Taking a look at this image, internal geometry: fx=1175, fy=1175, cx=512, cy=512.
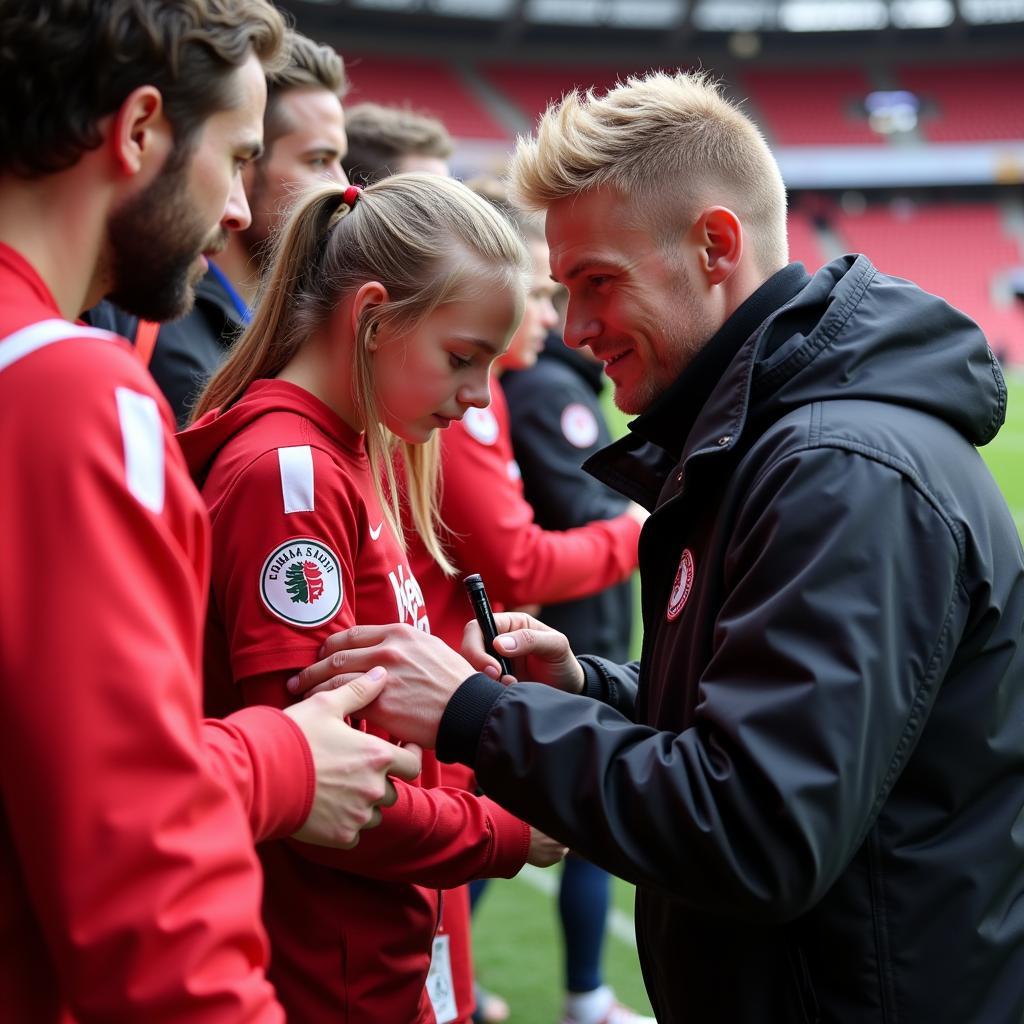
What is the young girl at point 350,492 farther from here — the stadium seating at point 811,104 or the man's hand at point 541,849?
the stadium seating at point 811,104

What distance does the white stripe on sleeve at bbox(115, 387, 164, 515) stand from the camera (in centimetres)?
116

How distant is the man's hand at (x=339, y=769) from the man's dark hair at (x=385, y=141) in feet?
9.09

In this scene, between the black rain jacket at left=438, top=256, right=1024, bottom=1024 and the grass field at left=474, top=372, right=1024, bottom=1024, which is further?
the grass field at left=474, top=372, right=1024, bottom=1024

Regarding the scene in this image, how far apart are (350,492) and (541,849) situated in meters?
0.73

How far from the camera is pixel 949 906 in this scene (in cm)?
162

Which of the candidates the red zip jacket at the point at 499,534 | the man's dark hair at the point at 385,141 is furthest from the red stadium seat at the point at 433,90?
the red zip jacket at the point at 499,534

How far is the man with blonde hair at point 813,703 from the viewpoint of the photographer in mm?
1502

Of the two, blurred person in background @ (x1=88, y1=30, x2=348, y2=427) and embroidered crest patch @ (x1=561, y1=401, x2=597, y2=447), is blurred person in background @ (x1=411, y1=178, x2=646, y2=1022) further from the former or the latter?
blurred person in background @ (x1=88, y1=30, x2=348, y2=427)

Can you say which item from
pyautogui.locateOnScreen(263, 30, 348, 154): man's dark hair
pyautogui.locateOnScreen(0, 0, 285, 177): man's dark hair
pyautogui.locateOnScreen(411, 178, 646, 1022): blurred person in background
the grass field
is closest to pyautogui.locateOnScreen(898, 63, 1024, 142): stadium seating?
the grass field

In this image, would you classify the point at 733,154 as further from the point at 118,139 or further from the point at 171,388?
the point at 171,388

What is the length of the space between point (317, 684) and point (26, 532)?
2.32ft

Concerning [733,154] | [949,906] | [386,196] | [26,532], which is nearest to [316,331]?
[386,196]

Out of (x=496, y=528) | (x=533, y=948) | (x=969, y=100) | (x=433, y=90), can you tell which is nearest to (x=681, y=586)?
(x=496, y=528)

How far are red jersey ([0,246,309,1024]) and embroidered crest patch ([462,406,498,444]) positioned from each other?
2042 mm
